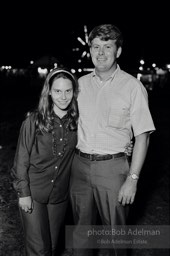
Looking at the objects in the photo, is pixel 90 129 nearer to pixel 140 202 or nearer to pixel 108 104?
pixel 108 104

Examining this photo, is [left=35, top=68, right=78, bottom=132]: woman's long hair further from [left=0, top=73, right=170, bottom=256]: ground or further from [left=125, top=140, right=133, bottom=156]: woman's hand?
[left=0, top=73, right=170, bottom=256]: ground

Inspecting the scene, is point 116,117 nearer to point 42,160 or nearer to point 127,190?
point 127,190

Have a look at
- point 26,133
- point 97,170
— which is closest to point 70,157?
point 97,170

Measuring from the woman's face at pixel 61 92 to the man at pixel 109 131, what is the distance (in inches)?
8.7

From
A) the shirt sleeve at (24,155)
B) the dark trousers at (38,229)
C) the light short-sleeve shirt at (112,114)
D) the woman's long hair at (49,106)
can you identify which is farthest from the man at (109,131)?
the shirt sleeve at (24,155)

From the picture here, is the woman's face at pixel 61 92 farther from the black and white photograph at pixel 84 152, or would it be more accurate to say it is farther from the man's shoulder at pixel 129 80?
the man's shoulder at pixel 129 80

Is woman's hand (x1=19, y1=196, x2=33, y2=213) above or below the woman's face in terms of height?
below

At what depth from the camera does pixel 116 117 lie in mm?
3168

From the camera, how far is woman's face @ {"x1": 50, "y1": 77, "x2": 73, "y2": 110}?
3.02 metres

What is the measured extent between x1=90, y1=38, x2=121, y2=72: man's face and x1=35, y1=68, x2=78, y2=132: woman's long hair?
28cm

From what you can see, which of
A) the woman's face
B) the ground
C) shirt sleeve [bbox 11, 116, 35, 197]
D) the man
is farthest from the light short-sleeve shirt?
the ground

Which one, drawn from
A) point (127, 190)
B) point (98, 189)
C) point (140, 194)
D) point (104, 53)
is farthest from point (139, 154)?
point (140, 194)

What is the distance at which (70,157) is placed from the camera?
324 centimetres

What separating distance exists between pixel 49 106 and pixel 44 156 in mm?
438
